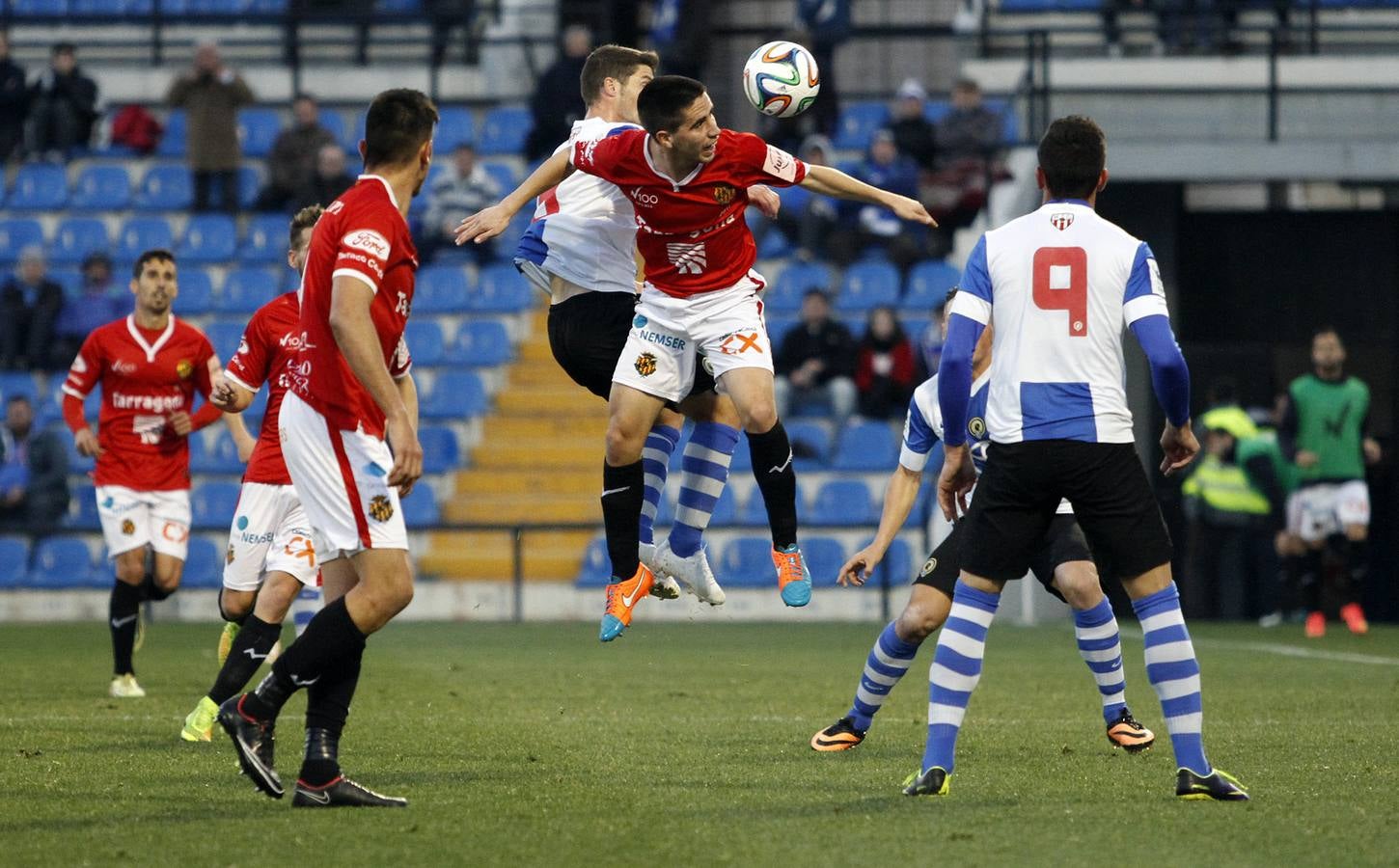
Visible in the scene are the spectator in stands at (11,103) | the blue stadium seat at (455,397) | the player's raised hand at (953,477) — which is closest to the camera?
the player's raised hand at (953,477)

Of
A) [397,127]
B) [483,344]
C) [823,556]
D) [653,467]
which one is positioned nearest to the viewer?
[397,127]

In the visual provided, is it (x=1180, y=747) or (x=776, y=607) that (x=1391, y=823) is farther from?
(x=776, y=607)

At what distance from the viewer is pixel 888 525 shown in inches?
309

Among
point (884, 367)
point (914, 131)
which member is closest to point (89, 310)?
point (884, 367)

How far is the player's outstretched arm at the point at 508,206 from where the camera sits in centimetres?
782

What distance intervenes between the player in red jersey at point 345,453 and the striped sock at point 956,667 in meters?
1.74

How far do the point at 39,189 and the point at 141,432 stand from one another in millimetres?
10231

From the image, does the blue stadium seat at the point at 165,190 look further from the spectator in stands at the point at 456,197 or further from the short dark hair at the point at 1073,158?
the short dark hair at the point at 1073,158

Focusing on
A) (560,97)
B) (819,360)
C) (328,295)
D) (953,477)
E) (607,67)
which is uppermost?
(560,97)

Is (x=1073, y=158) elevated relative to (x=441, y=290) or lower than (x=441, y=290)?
elevated

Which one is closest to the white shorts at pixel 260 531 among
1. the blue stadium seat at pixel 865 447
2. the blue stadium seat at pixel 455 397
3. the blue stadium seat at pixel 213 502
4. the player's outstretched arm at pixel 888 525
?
the player's outstretched arm at pixel 888 525

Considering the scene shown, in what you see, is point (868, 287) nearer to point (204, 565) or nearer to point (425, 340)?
point (425, 340)

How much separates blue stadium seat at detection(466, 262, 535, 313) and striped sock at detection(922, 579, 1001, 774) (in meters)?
13.5

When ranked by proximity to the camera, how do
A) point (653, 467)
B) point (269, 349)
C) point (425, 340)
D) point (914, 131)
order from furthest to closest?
point (425, 340)
point (914, 131)
point (653, 467)
point (269, 349)
